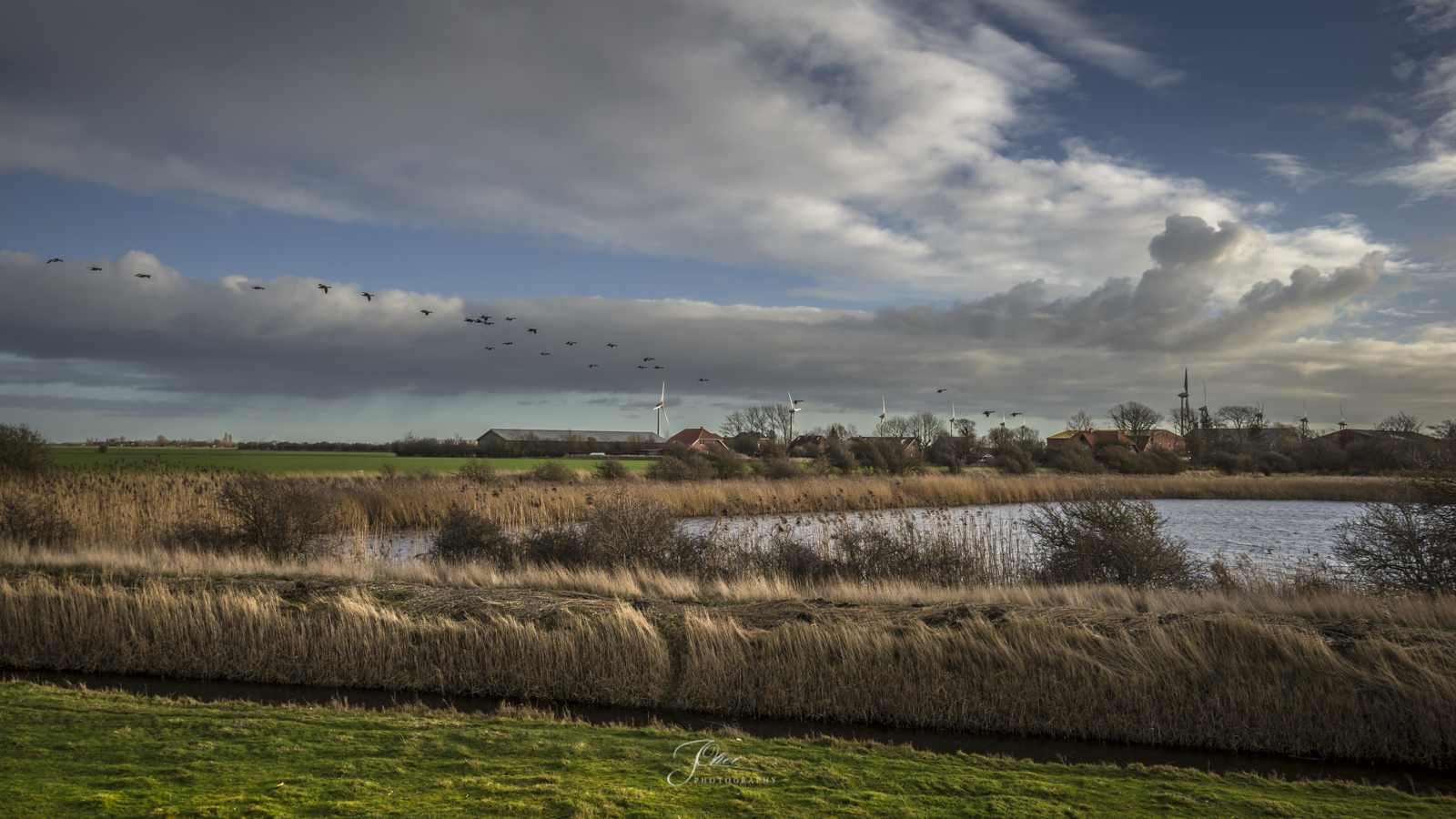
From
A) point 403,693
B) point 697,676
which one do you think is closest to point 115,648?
point 403,693

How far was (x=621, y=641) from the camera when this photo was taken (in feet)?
38.2

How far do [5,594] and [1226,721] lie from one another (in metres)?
20.0

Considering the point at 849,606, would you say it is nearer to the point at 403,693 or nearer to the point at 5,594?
the point at 403,693

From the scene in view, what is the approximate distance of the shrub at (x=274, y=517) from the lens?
22.4 meters

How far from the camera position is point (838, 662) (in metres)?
11.1

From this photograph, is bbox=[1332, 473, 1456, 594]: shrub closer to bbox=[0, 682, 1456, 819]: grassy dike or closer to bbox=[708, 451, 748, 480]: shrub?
bbox=[0, 682, 1456, 819]: grassy dike

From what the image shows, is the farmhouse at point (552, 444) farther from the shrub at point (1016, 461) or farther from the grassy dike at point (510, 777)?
the grassy dike at point (510, 777)

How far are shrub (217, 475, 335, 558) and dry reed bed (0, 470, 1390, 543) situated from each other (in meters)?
1.64

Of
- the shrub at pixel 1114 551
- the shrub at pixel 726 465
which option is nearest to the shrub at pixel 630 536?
the shrub at pixel 1114 551

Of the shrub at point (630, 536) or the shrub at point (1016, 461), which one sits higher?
the shrub at point (1016, 461)

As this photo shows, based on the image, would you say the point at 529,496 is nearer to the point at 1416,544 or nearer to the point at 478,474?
the point at 478,474

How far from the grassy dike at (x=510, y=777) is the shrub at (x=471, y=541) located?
41.4ft

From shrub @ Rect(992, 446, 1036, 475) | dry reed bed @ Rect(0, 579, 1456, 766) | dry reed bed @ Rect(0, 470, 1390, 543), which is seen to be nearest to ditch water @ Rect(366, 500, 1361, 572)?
dry reed bed @ Rect(0, 470, 1390, 543)

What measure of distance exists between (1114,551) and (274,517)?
22760mm
